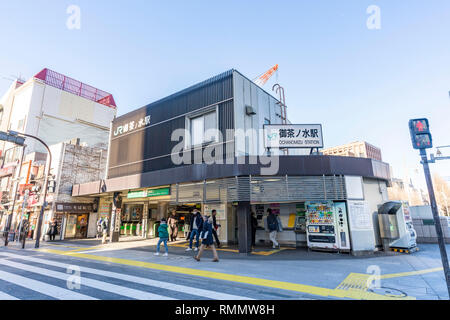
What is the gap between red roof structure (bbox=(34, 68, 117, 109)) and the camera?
3616 centimetres

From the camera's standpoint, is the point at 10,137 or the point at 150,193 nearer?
the point at 10,137

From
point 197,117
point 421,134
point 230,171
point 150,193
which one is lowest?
point 150,193

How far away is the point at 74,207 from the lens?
2044cm

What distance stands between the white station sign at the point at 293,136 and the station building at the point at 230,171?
1090 millimetres

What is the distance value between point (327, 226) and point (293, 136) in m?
4.76

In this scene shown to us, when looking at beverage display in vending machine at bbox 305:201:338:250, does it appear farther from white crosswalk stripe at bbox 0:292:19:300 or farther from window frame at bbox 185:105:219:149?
white crosswalk stripe at bbox 0:292:19:300

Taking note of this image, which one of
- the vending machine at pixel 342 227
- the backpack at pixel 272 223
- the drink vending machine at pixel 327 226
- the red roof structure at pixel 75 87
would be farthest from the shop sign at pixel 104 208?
the red roof structure at pixel 75 87

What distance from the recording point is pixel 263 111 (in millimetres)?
16109
